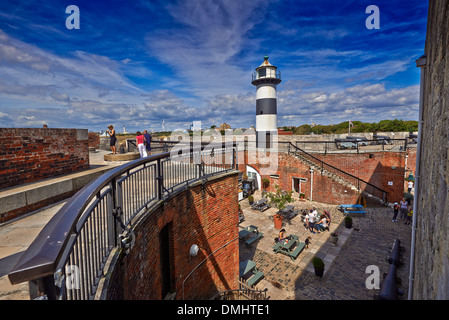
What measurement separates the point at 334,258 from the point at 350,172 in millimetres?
9647

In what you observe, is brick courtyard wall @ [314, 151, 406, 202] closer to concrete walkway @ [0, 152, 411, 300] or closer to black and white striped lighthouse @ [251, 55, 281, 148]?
concrete walkway @ [0, 152, 411, 300]

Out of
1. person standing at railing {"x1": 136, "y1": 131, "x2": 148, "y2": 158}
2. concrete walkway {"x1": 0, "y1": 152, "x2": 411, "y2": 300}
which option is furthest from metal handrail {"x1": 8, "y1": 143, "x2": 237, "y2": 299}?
person standing at railing {"x1": 136, "y1": 131, "x2": 148, "y2": 158}

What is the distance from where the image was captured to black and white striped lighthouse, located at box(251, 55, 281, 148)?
2223 cm

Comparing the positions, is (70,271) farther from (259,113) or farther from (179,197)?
(259,113)

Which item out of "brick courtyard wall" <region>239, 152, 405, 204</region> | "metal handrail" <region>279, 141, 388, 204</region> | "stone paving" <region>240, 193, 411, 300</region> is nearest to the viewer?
"stone paving" <region>240, 193, 411, 300</region>

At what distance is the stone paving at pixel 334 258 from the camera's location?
8602mm

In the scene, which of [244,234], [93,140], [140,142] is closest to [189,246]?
[140,142]

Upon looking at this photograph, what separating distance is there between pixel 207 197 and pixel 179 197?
4.60 ft

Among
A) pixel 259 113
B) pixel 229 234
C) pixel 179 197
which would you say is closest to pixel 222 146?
pixel 179 197

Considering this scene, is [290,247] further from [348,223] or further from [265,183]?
[265,183]

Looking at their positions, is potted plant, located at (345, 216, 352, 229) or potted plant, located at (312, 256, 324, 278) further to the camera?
potted plant, located at (345, 216, 352, 229)

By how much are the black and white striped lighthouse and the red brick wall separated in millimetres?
17529

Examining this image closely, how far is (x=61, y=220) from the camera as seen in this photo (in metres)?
1.45

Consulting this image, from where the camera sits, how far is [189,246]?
6.12 m
